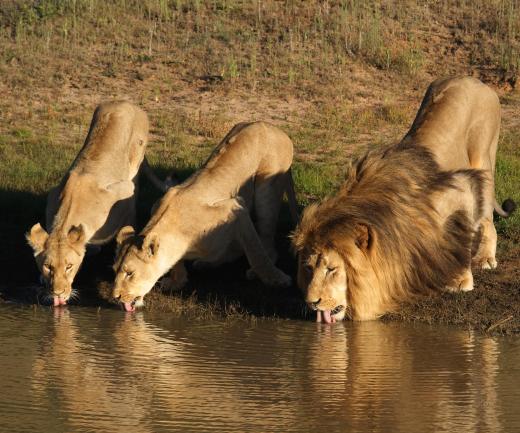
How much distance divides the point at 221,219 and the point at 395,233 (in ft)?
5.89

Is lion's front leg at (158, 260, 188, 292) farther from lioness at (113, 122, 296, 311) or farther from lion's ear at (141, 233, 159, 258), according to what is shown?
lion's ear at (141, 233, 159, 258)

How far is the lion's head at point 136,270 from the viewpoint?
30.3 ft

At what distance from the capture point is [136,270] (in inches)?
364

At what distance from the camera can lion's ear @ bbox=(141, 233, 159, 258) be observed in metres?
9.25

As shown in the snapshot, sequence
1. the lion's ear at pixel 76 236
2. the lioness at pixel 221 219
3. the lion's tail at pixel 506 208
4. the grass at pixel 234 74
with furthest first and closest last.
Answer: the grass at pixel 234 74 < the lion's tail at pixel 506 208 < the lion's ear at pixel 76 236 < the lioness at pixel 221 219

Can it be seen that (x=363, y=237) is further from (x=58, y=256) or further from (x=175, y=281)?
(x=58, y=256)

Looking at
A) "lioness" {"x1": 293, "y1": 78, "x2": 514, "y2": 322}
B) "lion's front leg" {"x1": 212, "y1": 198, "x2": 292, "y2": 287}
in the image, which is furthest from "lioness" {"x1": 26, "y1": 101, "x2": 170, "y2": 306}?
"lioness" {"x1": 293, "y1": 78, "x2": 514, "y2": 322}

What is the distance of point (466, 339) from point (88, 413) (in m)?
2.96

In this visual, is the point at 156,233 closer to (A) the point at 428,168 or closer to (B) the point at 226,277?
(B) the point at 226,277

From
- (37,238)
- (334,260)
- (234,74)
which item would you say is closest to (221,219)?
(37,238)

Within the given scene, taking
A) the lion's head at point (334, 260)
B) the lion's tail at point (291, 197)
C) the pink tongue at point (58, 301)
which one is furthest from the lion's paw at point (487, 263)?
the pink tongue at point (58, 301)

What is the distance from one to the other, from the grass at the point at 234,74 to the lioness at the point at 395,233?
1.54m

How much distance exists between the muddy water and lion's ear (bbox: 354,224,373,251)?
603 millimetres

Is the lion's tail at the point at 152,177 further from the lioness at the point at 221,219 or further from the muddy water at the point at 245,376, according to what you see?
the muddy water at the point at 245,376
